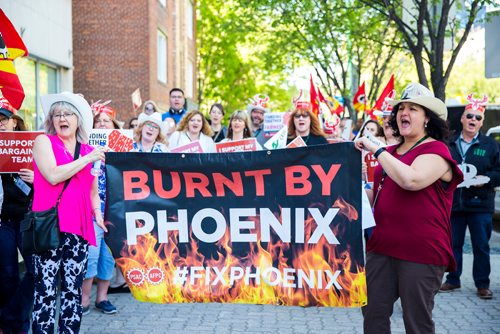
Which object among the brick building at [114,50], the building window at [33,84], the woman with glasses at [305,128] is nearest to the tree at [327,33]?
the brick building at [114,50]

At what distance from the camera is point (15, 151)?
5465mm

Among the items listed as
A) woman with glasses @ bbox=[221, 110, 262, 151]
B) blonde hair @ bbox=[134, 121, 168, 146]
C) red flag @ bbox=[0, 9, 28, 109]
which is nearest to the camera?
red flag @ bbox=[0, 9, 28, 109]

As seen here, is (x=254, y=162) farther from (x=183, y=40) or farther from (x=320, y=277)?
(x=183, y=40)

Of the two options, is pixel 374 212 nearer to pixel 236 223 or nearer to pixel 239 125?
pixel 236 223

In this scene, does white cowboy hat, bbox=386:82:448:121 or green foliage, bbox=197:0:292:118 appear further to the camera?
green foliage, bbox=197:0:292:118

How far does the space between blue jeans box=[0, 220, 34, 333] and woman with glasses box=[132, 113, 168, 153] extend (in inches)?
89.8

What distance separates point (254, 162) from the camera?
4656mm

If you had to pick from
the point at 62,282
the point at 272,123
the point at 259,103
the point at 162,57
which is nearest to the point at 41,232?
the point at 62,282

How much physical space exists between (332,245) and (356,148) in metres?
0.68

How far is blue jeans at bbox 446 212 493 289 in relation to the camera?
7578 millimetres

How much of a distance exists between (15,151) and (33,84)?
9.45 meters

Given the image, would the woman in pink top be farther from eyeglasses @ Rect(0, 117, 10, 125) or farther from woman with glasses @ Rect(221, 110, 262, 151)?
woman with glasses @ Rect(221, 110, 262, 151)

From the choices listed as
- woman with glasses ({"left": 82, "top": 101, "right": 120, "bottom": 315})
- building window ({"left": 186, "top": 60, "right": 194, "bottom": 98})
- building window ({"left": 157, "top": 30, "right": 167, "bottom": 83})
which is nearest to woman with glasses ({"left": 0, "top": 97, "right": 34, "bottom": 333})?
woman with glasses ({"left": 82, "top": 101, "right": 120, "bottom": 315})

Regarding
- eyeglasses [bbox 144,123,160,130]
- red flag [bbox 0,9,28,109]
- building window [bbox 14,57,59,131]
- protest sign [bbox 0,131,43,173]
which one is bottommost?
protest sign [bbox 0,131,43,173]
